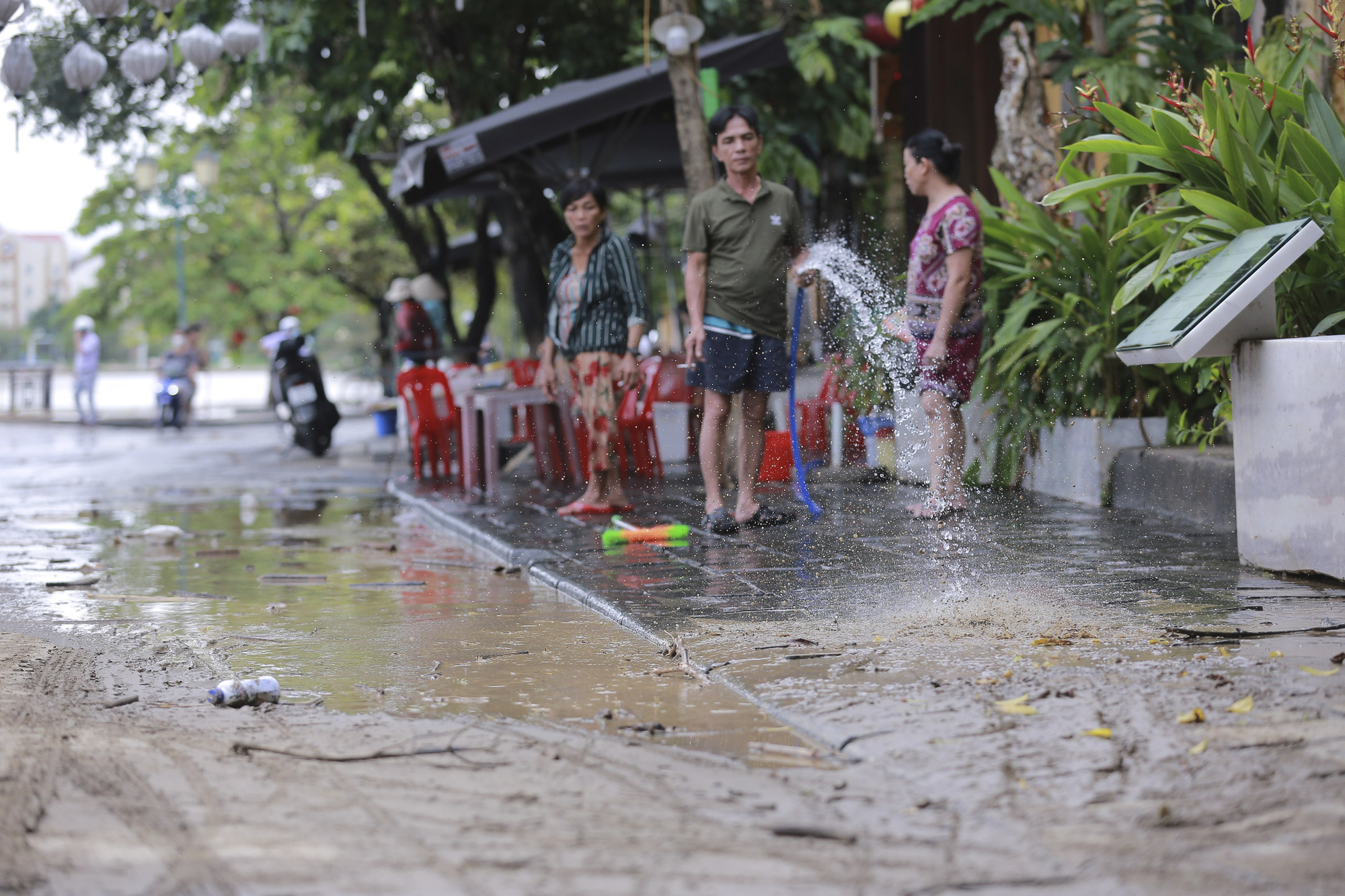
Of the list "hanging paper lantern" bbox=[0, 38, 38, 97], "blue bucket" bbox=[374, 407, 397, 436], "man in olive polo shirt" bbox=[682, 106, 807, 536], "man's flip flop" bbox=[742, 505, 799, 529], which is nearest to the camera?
"man in olive polo shirt" bbox=[682, 106, 807, 536]

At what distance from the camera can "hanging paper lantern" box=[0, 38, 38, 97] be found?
10484mm

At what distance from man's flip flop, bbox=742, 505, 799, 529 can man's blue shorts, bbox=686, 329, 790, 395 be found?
25.1 inches

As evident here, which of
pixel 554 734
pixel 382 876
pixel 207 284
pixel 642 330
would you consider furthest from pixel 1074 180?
pixel 207 284

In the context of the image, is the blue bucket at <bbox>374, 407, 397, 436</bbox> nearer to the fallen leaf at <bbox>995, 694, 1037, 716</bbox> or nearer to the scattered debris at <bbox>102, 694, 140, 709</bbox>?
the scattered debris at <bbox>102, 694, 140, 709</bbox>

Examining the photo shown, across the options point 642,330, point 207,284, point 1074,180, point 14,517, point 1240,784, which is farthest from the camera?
point 207,284

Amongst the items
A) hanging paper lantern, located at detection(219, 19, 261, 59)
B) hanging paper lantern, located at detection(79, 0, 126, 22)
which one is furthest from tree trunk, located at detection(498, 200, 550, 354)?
hanging paper lantern, located at detection(79, 0, 126, 22)

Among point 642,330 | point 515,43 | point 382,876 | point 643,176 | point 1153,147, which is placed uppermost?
point 515,43

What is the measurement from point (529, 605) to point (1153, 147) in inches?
124

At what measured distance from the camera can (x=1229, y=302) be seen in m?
5.30

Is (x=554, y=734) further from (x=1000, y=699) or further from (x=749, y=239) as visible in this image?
(x=749, y=239)

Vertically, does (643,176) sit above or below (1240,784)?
above

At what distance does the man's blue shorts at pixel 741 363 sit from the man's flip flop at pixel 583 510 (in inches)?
61.4

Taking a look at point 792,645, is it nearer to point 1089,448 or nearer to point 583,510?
point 1089,448

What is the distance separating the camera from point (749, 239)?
7242 millimetres
